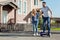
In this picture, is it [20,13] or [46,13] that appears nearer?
[46,13]

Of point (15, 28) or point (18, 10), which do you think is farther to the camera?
point (18, 10)

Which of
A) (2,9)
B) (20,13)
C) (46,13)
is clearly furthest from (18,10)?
(46,13)

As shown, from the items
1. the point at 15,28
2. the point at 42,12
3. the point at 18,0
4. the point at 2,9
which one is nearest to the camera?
the point at 42,12

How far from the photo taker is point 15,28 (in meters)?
27.5

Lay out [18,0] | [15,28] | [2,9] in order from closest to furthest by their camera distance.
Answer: [15,28]
[2,9]
[18,0]

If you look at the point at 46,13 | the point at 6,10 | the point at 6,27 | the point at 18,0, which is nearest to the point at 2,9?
the point at 6,10

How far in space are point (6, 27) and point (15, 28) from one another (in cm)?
95

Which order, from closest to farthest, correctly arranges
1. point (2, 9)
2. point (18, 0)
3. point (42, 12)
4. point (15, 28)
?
point (42, 12), point (15, 28), point (2, 9), point (18, 0)

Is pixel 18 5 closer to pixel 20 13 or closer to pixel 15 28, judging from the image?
pixel 20 13

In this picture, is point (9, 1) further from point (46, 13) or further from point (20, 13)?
point (46, 13)

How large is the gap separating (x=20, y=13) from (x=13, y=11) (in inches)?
68.8

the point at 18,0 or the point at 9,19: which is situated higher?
the point at 18,0

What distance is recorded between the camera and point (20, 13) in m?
37.8

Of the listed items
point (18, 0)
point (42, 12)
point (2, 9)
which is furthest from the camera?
point (18, 0)
